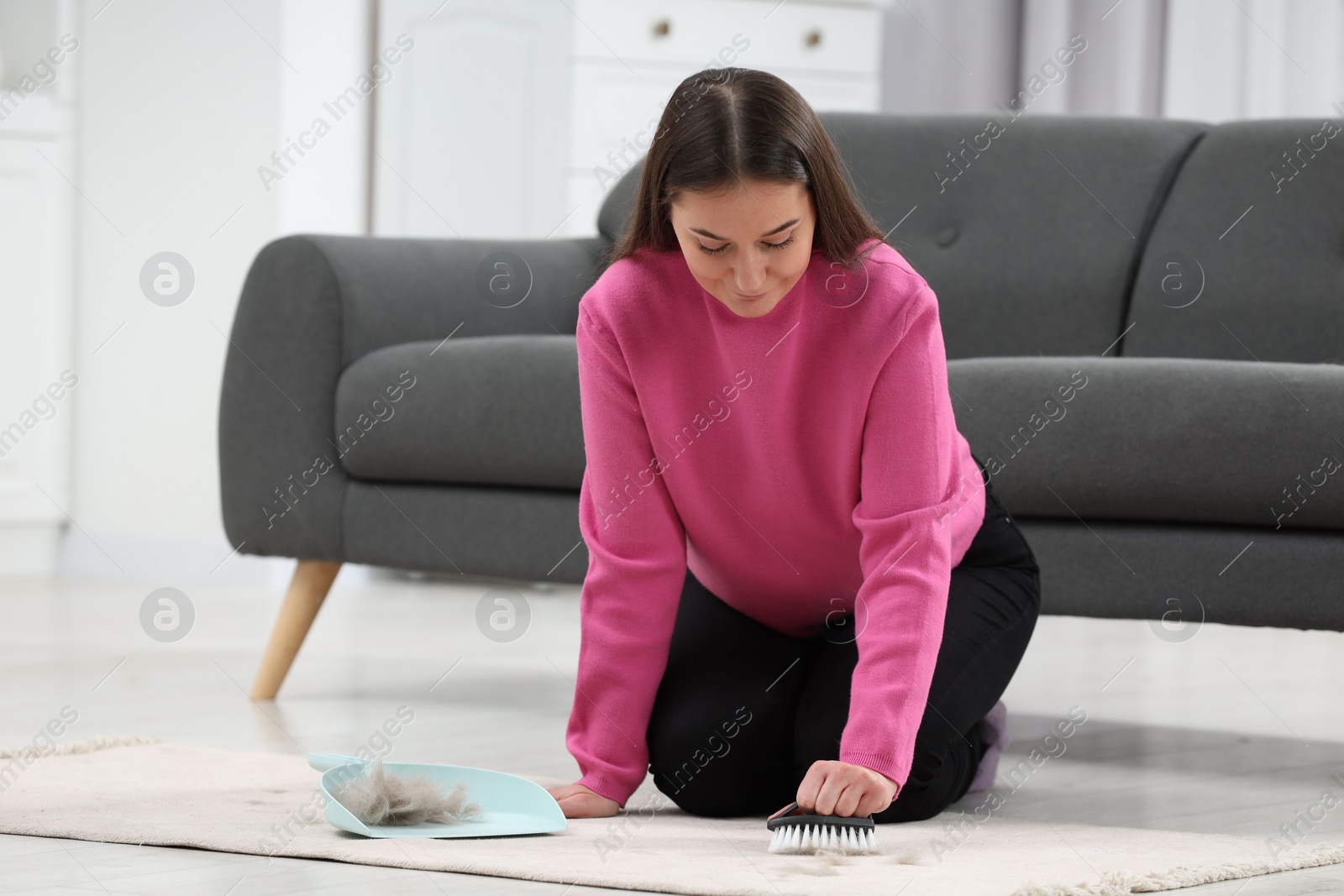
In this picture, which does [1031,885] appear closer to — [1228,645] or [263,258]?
[263,258]

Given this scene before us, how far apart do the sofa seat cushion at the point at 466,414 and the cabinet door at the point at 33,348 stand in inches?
58.1

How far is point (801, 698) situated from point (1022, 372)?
0.45 meters

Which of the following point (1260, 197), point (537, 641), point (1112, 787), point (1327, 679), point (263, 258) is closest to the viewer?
point (1112, 787)

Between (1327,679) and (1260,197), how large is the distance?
0.71m

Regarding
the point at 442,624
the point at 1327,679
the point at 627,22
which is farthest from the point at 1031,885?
the point at 627,22

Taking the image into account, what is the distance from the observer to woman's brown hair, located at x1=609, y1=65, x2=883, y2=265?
1047 millimetres

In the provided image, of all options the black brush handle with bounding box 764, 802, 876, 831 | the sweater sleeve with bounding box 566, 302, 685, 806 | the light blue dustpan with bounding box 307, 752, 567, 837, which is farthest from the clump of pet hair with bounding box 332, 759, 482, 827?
the black brush handle with bounding box 764, 802, 876, 831

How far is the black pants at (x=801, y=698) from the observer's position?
126 cm

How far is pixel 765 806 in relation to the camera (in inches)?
51.1

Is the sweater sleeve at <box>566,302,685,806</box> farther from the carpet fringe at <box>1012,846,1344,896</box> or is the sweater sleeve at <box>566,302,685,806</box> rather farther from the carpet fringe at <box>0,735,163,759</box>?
the carpet fringe at <box>0,735,163,759</box>

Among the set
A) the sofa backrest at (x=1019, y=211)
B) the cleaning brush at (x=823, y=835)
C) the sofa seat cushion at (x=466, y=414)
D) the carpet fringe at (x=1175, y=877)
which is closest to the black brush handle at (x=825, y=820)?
the cleaning brush at (x=823, y=835)

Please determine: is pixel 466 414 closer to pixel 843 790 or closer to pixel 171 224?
pixel 843 790

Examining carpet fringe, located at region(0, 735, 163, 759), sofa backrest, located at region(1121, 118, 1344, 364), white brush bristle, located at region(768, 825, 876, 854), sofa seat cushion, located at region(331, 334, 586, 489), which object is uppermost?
sofa backrest, located at region(1121, 118, 1344, 364)

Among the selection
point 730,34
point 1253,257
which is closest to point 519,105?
point 730,34
